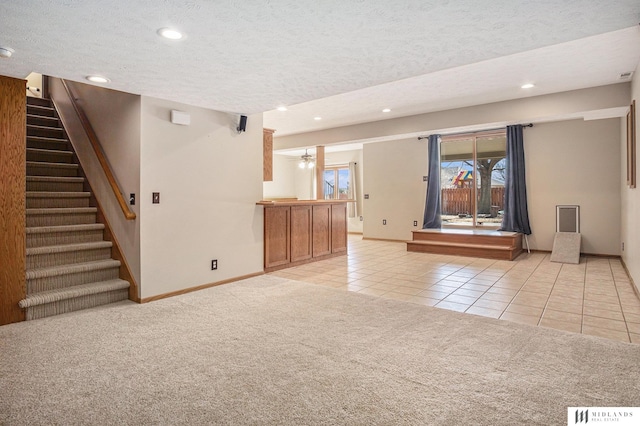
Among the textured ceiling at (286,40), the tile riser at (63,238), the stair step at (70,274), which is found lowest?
the stair step at (70,274)

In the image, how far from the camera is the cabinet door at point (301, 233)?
5738 mm

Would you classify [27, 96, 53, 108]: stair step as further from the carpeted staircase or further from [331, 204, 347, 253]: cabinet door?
[331, 204, 347, 253]: cabinet door

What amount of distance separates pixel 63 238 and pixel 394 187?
678 cm

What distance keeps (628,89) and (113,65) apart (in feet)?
20.0

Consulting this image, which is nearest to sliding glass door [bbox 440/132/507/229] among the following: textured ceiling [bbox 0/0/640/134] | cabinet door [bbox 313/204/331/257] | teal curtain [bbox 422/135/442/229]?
teal curtain [bbox 422/135/442/229]

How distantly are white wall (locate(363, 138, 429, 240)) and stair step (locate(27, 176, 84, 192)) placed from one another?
6.34 meters

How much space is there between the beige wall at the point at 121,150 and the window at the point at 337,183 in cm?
733

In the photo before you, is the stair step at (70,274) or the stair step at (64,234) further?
the stair step at (64,234)

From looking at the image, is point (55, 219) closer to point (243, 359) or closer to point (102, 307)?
point (102, 307)

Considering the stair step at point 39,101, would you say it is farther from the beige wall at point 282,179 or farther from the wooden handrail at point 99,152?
the beige wall at point 282,179

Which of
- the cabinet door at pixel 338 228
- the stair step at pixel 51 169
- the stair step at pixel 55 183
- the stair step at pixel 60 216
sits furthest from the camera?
the cabinet door at pixel 338 228

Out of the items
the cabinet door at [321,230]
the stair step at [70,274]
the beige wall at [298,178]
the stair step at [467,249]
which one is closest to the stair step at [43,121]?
the stair step at [70,274]

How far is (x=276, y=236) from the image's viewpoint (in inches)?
213

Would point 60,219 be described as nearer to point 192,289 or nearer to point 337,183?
point 192,289
